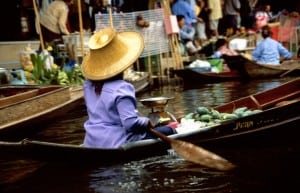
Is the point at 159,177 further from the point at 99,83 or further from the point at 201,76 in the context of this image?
the point at 201,76

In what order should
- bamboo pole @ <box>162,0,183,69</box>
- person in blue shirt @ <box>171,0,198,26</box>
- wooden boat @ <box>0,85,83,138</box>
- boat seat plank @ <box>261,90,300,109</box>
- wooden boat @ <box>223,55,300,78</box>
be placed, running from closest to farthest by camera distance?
wooden boat @ <box>0,85,83,138</box> → boat seat plank @ <box>261,90,300,109</box> → bamboo pole @ <box>162,0,183,69</box> → wooden boat @ <box>223,55,300,78</box> → person in blue shirt @ <box>171,0,198,26</box>

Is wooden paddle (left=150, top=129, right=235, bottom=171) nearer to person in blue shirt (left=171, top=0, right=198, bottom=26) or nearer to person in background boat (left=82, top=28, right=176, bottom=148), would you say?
person in background boat (left=82, top=28, right=176, bottom=148)

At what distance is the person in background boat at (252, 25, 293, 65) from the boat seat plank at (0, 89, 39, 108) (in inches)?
275

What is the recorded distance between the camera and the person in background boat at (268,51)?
43.7 ft

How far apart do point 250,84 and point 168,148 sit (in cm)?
778

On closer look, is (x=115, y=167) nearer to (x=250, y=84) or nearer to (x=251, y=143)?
(x=251, y=143)

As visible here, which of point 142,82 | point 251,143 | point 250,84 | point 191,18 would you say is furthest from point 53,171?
point 191,18

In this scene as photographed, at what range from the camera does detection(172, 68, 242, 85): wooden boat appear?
13336 mm

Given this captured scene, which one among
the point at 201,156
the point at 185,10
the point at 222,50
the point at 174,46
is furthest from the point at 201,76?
the point at 201,156

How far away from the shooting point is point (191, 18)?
16.0 m

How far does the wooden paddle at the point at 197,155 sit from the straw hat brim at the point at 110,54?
0.63m

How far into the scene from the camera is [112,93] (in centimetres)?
485

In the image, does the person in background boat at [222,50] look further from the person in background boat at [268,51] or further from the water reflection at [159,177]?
the water reflection at [159,177]

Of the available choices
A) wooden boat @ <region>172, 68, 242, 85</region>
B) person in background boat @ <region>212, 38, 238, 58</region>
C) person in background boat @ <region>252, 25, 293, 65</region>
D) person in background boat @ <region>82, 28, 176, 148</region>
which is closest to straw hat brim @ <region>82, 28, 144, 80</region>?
person in background boat @ <region>82, 28, 176, 148</region>
